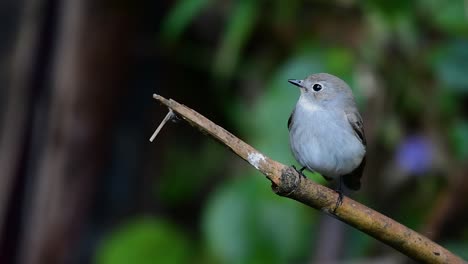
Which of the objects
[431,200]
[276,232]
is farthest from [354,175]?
[431,200]

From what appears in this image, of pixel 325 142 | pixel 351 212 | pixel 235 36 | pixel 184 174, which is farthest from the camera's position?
pixel 184 174

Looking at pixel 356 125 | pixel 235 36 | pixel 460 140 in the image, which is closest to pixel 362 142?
pixel 356 125

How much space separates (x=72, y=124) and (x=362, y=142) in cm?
148

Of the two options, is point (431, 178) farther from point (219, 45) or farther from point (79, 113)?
point (79, 113)

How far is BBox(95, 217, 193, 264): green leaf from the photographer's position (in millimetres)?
3500

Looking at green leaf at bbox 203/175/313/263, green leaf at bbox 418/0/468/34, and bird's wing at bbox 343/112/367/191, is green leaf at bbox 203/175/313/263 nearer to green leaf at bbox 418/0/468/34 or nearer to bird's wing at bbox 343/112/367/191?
bird's wing at bbox 343/112/367/191

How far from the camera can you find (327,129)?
2.41 metres

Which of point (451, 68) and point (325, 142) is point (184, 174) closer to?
point (451, 68)

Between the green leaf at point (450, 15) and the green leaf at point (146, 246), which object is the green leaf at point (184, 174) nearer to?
the green leaf at point (146, 246)

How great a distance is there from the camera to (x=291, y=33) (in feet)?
11.5

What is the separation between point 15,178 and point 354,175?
1.54 meters

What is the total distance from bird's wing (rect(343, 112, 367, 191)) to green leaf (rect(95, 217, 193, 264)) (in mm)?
1191

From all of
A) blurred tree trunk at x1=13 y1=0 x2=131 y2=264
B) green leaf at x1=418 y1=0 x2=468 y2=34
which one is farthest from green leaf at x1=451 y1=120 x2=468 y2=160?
blurred tree trunk at x1=13 y1=0 x2=131 y2=264

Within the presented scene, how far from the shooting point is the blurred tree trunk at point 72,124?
11.2ft
